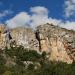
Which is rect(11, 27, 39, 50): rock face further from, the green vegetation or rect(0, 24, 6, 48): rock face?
rect(0, 24, 6, 48): rock face

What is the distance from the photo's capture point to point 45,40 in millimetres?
108188

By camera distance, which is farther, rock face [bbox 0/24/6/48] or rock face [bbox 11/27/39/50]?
rock face [bbox 11/27/39/50]

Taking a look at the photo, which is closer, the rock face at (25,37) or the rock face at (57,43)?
the rock face at (57,43)

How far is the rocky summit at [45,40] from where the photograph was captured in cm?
10738

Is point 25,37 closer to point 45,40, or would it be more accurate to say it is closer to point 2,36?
point 45,40

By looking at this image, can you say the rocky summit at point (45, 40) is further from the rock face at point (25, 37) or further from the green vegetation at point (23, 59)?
the green vegetation at point (23, 59)

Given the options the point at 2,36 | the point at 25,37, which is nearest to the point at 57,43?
the point at 25,37

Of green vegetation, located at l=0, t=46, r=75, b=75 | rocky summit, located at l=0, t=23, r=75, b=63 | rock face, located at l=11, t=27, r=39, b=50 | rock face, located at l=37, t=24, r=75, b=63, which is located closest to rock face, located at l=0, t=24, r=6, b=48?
rocky summit, located at l=0, t=23, r=75, b=63

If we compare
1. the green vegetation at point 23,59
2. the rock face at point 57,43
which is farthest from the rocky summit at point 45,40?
the green vegetation at point 23,59

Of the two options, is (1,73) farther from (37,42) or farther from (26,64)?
(37,42)

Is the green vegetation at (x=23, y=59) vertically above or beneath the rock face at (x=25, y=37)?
beneath

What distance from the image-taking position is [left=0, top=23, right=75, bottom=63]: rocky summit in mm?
107375

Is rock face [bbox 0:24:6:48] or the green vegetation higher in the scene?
rock face [bbox 0:24:6:48]

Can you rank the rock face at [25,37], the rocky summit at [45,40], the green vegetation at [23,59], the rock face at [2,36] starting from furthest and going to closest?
the rock face at [25,37] → the rocky summit at [45,40] → the rock face at [2,36] → the green vegetation at [23,59]
